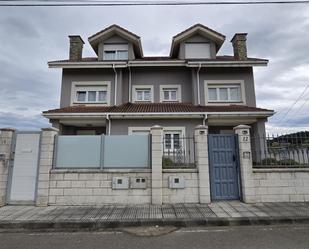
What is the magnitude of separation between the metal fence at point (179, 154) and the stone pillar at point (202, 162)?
33 centimetres

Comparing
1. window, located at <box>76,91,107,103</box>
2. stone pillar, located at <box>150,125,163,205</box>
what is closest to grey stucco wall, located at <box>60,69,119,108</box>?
window, located at <box>76,91,107,103</box>

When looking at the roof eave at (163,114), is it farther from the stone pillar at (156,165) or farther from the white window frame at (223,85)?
the stone pillar at (156,165)

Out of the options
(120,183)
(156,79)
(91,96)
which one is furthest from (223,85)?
(120,183)

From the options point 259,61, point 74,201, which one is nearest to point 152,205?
point 74,201

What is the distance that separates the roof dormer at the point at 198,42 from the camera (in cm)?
1378

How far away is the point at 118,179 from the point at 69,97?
8.15 meters

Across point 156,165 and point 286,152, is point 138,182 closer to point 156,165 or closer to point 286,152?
point 156,165

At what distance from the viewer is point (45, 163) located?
22.6ft

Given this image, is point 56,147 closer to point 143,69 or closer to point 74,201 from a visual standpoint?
point 74,201

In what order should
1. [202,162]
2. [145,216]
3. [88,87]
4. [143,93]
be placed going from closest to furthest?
[145,216] < [202,162] < [88,87] < [143,93]

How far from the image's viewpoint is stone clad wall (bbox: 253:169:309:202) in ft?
22.6

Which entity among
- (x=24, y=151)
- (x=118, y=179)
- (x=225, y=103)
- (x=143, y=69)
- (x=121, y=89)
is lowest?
(x=118, y=179)

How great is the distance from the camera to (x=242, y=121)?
11.8m

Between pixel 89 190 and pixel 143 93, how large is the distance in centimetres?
801
